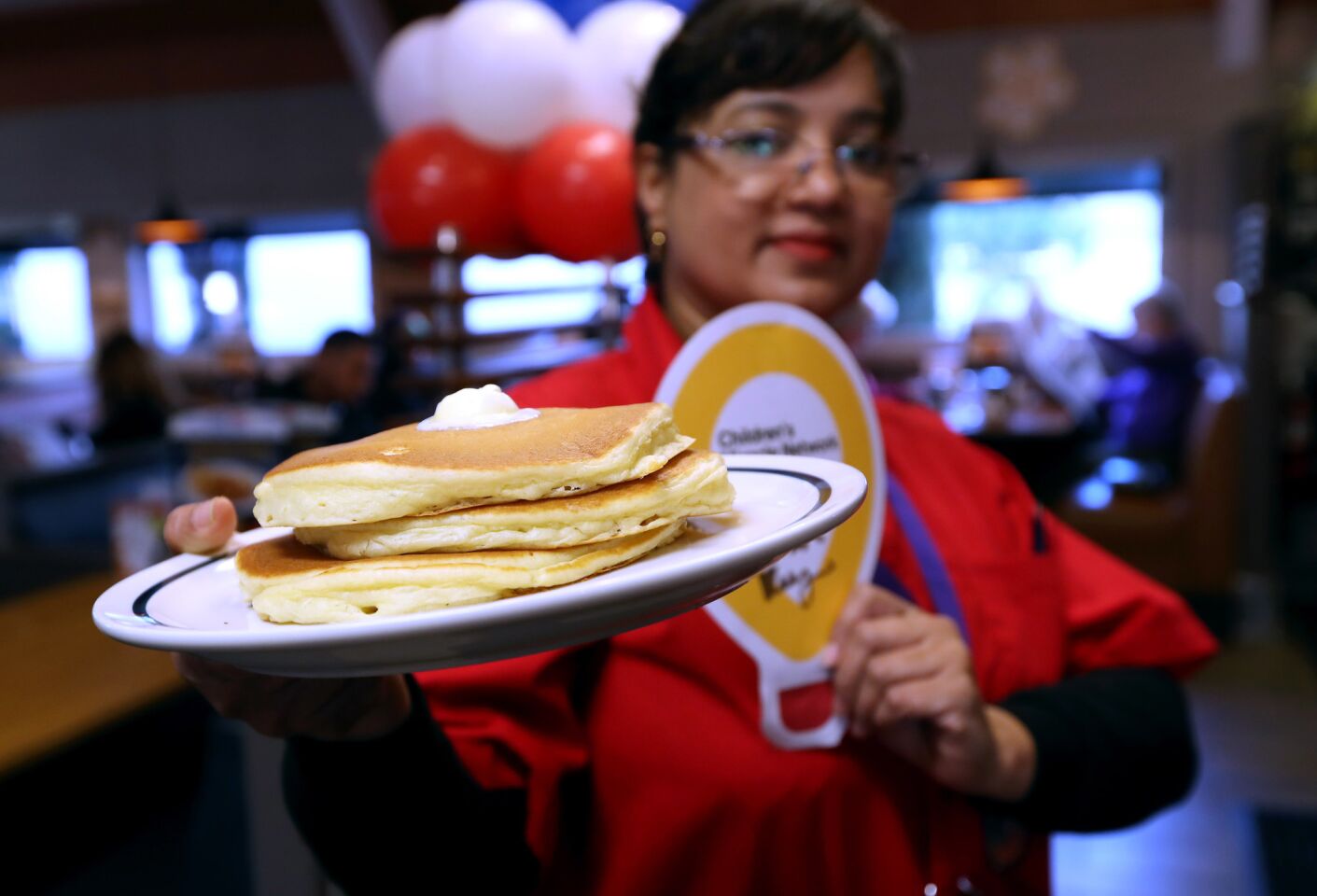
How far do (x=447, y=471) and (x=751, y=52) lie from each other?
1.75ft

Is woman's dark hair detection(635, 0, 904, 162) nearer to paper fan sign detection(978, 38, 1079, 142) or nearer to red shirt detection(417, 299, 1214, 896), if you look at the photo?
red shirt detection(417, 299, 1214, 896)

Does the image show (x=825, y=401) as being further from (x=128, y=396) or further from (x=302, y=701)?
(x=128, y=396)

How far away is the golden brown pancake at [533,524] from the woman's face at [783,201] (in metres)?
0.38

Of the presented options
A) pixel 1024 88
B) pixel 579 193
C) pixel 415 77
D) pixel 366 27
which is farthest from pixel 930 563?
pixel 1024 88

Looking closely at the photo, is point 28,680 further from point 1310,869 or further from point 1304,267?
point 1304,267

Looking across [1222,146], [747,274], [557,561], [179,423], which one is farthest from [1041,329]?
[557,561]

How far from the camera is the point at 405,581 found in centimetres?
44

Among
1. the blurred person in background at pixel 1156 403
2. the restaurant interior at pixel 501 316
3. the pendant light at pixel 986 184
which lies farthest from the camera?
the pendant light at pixel 986 184

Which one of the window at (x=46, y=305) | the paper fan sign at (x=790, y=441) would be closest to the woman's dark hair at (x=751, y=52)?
the paper fan sign at (x=790, y=441)

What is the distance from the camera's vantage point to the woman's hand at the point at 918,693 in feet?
2.48

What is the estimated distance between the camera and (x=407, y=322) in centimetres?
229

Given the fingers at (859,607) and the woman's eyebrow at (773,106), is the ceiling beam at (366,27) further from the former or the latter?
the fingers at (859,607)

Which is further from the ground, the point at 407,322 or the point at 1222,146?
the point at 1222,146

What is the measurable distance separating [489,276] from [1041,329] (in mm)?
4144
